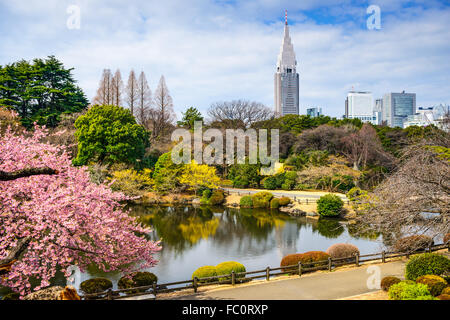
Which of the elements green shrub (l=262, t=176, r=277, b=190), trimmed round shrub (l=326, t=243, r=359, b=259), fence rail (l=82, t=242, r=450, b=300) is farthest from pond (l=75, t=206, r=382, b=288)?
green shrub (l=262, t=176, r=277, b=190)

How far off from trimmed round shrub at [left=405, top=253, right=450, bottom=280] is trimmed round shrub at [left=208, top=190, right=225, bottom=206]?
1064 inches

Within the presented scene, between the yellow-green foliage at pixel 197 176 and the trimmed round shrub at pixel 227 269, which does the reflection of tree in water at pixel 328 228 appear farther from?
the yellow-green foliage at pixel 197 176

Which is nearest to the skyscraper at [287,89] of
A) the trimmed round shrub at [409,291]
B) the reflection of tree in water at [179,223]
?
the reflection of tree in water at [179,223]

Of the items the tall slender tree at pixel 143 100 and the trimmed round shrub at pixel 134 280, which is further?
the tall slender tree at pixel 143 100

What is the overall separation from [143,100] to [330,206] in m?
36.3

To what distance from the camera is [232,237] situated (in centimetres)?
2364

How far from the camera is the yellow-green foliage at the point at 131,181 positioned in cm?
Result: 3503

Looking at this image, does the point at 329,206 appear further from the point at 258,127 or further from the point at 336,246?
the point at 258,127

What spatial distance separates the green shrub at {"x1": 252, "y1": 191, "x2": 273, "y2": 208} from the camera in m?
35.2

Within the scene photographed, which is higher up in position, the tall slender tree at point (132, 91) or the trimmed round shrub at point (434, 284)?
the tall slender tree at point (132, 91)

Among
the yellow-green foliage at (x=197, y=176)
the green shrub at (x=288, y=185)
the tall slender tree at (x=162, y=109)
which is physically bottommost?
the green shrub at (x=288, y=185)

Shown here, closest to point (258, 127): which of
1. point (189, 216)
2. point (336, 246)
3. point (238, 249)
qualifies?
point (189, 216)

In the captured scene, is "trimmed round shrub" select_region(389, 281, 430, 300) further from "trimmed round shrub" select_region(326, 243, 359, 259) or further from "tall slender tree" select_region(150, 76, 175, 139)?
"tall slender tree" select_region(150, 76, 175, 139)

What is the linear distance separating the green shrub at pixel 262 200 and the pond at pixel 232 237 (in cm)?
120
